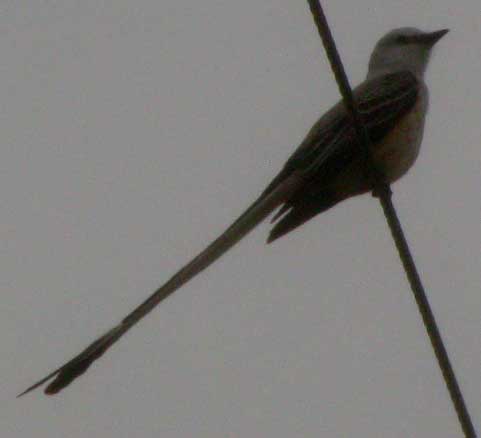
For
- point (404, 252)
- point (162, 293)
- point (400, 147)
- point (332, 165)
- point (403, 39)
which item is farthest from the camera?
point (403, 39)

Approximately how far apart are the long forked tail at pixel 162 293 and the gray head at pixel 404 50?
94.7 inches

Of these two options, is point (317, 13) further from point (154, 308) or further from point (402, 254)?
point (154, 308)

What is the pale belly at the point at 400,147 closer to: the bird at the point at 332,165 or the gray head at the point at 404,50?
the bird at the point at 332,165

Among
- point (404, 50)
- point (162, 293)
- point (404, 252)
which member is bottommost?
point (404, 252)

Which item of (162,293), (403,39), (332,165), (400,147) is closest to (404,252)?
(162,293)

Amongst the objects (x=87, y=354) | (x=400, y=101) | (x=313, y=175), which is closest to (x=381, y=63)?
(x=400, y=101)

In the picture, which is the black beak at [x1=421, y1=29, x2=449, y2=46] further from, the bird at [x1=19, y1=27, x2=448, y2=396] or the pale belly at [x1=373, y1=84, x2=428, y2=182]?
the pale belly at [x1=373, y1=84, x2=428, y2=182]

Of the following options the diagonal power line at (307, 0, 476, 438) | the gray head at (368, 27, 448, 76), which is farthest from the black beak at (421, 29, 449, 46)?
the diagonal power line at (307, 0, 476, 438)

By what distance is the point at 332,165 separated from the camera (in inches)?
203

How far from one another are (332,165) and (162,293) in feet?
4.52

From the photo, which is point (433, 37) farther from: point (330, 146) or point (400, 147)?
point (330, 146)

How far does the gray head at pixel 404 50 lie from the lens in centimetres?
683

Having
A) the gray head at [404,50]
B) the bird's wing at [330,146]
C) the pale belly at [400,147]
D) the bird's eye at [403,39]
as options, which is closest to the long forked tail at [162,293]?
the bird's wing at [330,146]

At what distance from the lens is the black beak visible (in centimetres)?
701
